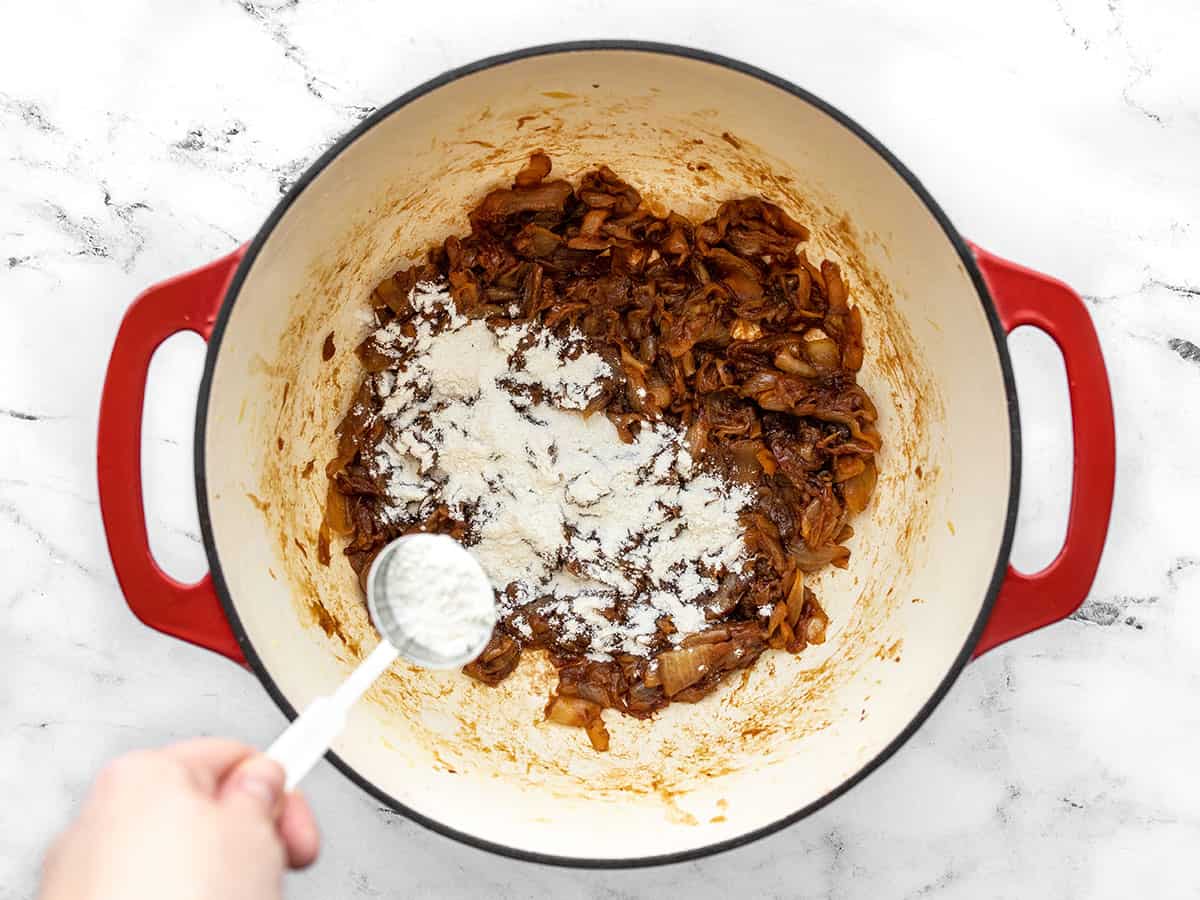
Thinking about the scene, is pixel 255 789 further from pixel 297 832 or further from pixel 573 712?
pixel 573 712

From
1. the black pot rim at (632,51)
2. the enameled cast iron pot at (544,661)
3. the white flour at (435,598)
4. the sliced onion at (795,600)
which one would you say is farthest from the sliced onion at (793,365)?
the white flour at (435,598)

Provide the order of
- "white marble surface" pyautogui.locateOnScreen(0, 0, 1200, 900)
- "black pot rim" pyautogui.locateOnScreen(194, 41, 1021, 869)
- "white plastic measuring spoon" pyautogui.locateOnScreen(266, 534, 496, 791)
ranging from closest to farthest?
1. "black pot rim" pyautogui.locateOnScreen(194, 41, 1021, 869)
2. "white plastic measuring spoon" pyautogui.locateOnScreen(266, 534, 496, 791)
3. "white marble surface" pyautogui.locateOnScreen(0, 0, 1200, 900)

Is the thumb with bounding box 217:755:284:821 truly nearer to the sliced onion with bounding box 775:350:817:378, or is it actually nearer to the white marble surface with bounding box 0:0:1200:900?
the white marble surface with bounding box 0:0:1200:900

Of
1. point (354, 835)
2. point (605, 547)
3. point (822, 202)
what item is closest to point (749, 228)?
point (822, 202)

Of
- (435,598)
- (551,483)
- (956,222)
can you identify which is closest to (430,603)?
(435,598)

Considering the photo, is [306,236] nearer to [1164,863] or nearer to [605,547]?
[605,547]

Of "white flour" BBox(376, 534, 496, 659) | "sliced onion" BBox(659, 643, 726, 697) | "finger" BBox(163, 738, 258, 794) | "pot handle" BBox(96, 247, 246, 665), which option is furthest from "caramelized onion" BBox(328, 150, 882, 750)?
"finger" BBox(163, 738, 258, 794)
